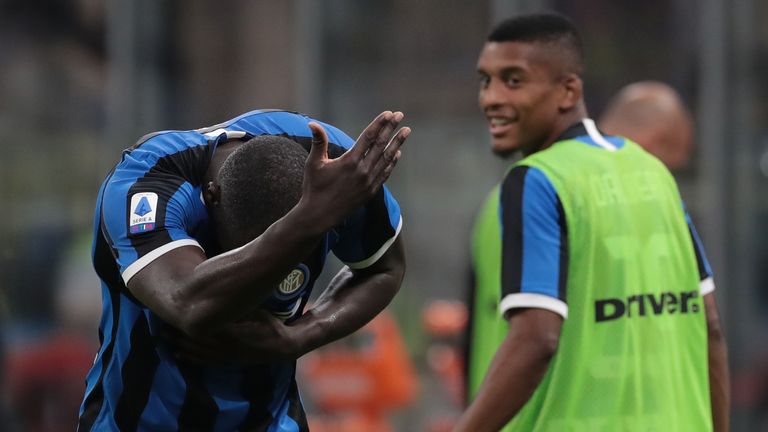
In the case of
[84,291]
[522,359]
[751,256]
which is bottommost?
[84,291]

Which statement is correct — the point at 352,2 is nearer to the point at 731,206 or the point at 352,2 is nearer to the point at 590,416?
the point at 731,206

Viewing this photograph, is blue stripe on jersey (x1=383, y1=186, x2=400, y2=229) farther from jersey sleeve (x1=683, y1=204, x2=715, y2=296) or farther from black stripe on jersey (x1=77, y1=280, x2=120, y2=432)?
jersey sleeve (x1=683, y1=204, x2=715, y2=296)

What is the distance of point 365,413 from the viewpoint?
862cm

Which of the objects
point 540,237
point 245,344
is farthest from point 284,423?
point 540,237

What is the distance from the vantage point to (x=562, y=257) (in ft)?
12.0

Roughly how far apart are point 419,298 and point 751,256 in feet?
7.58

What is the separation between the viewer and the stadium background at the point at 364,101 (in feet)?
28.0

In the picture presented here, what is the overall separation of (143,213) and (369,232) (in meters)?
0.65

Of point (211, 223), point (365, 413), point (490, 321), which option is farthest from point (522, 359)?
point (365, 413)

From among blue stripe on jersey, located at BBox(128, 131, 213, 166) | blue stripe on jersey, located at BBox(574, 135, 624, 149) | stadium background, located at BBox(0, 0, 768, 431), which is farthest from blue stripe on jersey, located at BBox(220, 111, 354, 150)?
stadium background, located at BBox(0, 0, 768, 431)

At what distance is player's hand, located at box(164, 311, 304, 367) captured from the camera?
3.15m

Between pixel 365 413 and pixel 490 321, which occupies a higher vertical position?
pixel 490 321

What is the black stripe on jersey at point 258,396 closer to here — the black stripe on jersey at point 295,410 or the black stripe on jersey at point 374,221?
the black stripe on jersey at point 295,410

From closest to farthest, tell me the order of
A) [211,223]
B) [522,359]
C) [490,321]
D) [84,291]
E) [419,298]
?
[211,223] → [522,359] → [490,321] → [419,298] → [84,291]
